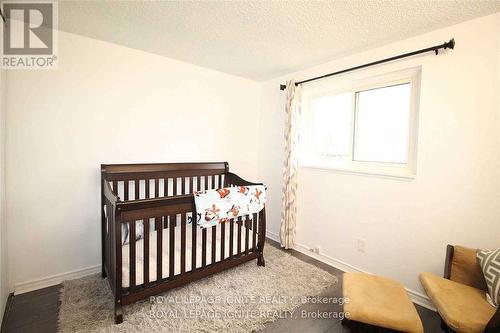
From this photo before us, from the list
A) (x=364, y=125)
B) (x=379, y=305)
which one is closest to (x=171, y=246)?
(x=379, y=305)

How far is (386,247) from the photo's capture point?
7.07 feet

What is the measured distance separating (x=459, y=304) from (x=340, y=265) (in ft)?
3.97

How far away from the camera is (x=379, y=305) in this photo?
1412 millimetres

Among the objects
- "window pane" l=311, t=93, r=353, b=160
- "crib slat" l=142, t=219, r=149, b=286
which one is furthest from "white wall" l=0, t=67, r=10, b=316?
"window pane" l=311, t=93, r=353, b=160

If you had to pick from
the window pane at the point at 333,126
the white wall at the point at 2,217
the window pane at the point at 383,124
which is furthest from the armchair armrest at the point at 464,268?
the white wall at the point at 2,217

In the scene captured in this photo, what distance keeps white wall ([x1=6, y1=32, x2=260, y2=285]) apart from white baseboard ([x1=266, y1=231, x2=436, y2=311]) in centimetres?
178

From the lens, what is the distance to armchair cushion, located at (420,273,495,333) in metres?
1.21

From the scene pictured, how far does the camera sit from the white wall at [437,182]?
5.37 ft

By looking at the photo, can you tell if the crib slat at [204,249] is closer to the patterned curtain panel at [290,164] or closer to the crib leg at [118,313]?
the crib leg at [118,313]

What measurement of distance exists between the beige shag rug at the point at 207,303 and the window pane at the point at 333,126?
1359 mm

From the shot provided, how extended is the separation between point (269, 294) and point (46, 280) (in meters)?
1.95

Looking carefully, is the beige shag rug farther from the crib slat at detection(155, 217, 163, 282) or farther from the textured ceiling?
the textured ceiling

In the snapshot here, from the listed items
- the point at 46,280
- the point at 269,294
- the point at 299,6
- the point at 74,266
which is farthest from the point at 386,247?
the point at 46,280

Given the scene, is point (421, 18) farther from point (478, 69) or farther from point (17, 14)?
point (17, 14)
